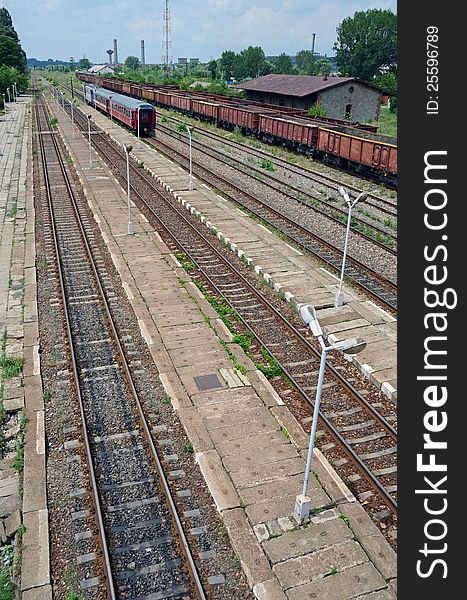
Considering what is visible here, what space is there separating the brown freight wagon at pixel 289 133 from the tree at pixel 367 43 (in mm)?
44152

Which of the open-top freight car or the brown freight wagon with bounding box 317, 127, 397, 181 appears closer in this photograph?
the brown freight wagon with bounding box 317, 127, 397, 181

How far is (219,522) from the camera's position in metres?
7.19

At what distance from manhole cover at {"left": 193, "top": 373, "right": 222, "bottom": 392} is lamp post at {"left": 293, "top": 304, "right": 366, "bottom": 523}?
310cm

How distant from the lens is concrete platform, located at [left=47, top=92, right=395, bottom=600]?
644 cm

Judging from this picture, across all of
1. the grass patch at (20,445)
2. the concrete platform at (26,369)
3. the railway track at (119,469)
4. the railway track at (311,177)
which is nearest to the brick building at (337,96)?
the railway track at (311,177)

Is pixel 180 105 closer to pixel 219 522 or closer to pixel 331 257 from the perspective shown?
pixel 331 257

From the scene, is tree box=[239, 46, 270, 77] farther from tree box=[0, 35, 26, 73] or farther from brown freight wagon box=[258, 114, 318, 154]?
brown freight wagon box=[258, 114, 318, 154]

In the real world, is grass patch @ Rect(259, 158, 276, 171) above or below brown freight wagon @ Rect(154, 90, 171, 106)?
below

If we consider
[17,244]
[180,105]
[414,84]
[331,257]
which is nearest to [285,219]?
[331,257]

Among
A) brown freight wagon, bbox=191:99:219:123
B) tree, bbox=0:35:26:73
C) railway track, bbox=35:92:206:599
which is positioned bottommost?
railway track, bbox=35:92:206:599

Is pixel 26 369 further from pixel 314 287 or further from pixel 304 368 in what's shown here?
pixel 314 287

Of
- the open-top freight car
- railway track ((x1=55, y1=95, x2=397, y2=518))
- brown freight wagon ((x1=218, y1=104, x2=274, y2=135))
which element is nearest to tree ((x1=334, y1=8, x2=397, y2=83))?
brown freight wagon ((x1=218, y1=104, x2=274, y2=135))

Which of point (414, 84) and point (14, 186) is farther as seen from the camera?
point (14, 186)

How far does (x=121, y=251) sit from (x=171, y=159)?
16.4 meters
